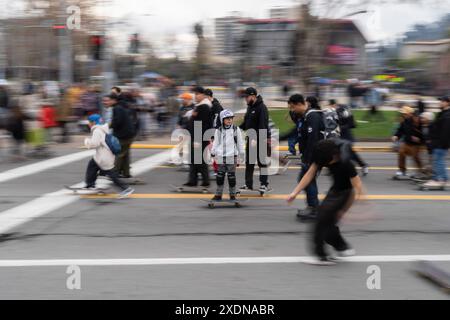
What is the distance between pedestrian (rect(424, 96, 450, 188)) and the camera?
1103 centimetres

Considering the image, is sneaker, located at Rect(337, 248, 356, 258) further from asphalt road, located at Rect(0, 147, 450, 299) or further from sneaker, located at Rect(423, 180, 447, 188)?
sneaker, located at Rect(423, 180, 447, 188)

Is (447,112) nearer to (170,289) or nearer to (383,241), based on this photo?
(383,241)

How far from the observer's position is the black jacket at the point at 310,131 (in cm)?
838

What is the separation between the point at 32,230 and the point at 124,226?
123 cm

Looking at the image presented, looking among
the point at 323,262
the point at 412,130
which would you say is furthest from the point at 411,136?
the point at 323,262

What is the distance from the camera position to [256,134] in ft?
35.0

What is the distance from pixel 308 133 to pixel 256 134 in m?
2.33

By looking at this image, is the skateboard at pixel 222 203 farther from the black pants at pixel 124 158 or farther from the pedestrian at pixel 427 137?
the pedestrian at pixel 427 137

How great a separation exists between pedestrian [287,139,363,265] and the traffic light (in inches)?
619

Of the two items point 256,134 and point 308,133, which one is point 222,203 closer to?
point 256,134

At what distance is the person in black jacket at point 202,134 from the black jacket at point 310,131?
8.23 feet

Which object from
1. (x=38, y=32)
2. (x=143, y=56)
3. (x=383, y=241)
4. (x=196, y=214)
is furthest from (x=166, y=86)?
(x=38, y=32)

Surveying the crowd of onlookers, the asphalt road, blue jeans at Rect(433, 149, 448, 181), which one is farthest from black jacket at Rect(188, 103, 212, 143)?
the crowd of onlookers
